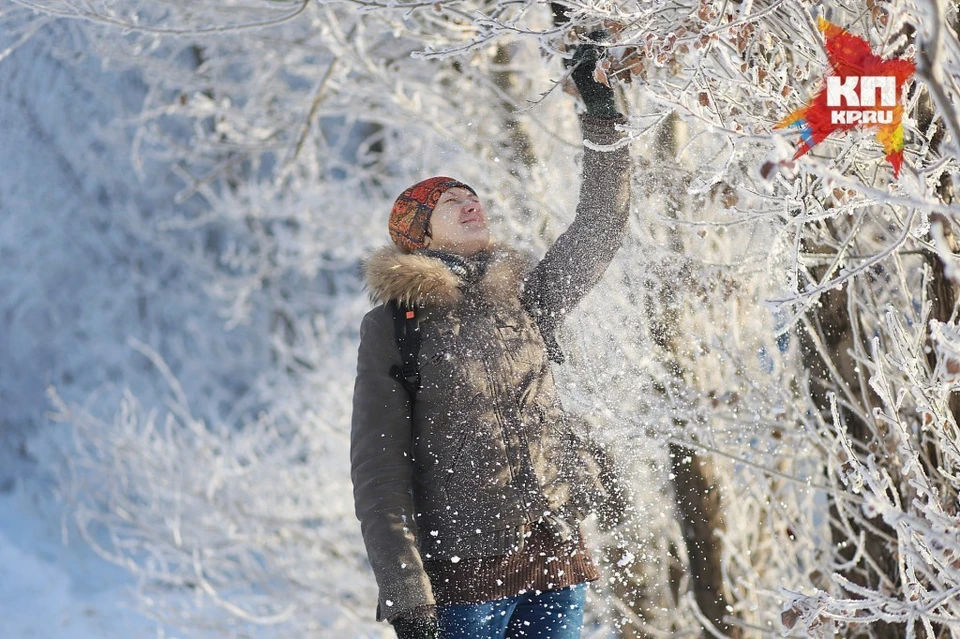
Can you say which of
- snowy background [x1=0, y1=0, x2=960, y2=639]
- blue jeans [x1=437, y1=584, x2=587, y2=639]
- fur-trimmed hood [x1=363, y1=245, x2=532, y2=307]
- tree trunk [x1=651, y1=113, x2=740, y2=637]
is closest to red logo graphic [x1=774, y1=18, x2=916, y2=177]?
snowy background [x1=0, y1=0, x2=960, y2=639]

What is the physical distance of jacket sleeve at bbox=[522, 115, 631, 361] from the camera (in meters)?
2.00

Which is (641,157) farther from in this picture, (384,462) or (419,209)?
(384,462)

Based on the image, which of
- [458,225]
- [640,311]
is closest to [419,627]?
[458,225]

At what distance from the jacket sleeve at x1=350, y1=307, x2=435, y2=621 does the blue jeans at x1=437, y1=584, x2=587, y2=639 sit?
0.31ft

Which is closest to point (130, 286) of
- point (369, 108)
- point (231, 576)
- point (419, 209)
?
point (231, 576)

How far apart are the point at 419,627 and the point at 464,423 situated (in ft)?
1.37

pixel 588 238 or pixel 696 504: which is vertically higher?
pixel 588 238

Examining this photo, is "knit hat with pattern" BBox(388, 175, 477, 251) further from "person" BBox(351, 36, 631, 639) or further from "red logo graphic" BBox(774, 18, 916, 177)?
"red logo graphic" BBox(774, 18, 916, 177)

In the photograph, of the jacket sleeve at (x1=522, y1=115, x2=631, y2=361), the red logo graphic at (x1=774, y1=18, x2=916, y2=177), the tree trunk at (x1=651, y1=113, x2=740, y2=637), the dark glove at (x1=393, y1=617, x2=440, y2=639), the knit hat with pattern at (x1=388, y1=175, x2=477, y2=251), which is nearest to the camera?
the red logo graphic at (x1=774, y1=18, x2=916, y2=177)

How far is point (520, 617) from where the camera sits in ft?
6.43

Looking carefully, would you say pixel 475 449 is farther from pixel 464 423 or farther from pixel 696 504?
pixel 696 504

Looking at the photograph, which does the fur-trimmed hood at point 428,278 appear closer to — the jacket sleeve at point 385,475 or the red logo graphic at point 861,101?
the jacket sleeve at point 385,475

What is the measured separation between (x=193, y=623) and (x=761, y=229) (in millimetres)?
Answer: 4019

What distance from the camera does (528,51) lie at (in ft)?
14.1
